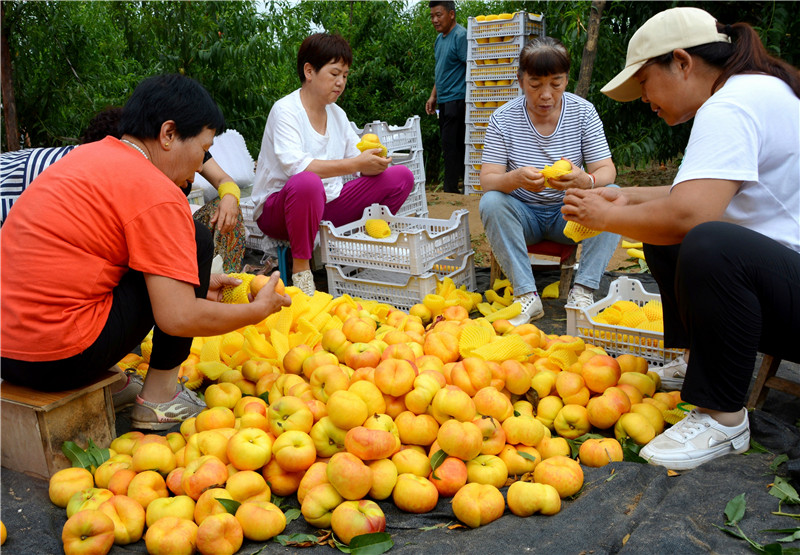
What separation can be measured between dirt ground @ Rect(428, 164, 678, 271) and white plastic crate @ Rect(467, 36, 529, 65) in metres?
1.64

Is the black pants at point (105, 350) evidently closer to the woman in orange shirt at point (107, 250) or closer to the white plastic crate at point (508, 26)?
the woman in orange shirt at point (107, 250)

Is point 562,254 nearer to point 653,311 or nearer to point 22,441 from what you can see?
point 653,311

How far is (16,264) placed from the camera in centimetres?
210

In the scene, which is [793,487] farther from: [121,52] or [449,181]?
[121,52]

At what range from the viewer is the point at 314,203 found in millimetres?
4094

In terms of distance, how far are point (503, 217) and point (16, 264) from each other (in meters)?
2.48

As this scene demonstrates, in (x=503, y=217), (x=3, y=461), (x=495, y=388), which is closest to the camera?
(x=3, y=461)

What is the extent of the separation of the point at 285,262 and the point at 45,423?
8.11 feet

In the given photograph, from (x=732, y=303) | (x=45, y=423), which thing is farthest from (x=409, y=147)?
(x=45, y=423)

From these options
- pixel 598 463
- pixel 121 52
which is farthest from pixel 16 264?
pixel 121 52

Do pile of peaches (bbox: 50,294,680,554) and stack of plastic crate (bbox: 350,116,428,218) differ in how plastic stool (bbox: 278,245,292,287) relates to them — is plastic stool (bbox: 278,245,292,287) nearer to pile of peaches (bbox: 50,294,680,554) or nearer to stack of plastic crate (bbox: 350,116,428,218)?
stack of plastic crate (bbox: 350,116,428,218)

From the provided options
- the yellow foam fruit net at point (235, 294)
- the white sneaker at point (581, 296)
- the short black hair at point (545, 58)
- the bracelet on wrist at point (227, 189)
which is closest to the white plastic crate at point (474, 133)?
the short black hair at point (545, 58)

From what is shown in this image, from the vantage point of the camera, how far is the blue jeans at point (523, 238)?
12.3ft

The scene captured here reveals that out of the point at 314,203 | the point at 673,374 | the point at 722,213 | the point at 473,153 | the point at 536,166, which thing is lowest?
the point at 673,374
